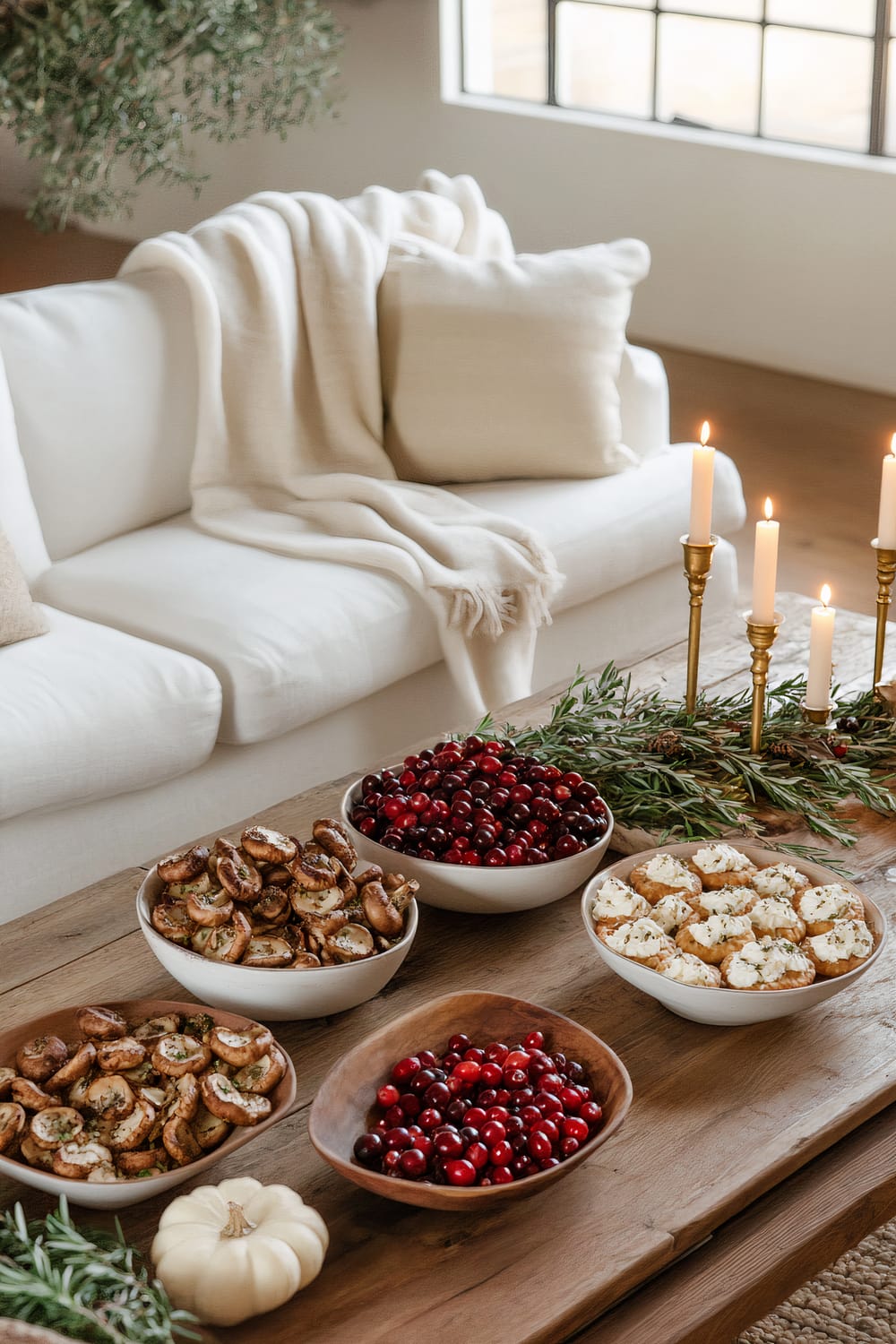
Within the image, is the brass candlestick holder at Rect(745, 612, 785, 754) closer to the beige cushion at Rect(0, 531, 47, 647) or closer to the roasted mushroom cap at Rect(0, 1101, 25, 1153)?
the roasted mushroom cap at Rect(0, 1101, 25, 1153)

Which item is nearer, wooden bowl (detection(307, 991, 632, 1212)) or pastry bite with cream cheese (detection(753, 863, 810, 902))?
wooden bowl (detection(307, 991, 632, 1212))

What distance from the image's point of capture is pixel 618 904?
1331 mm

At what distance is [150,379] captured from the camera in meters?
2.59

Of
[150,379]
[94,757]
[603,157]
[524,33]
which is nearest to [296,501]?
[150,379]

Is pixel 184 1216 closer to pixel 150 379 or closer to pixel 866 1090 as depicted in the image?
pixel 866 1090

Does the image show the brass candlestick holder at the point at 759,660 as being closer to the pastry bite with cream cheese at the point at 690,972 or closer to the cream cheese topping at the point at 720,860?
the cream cheese topping at the point at 720,860

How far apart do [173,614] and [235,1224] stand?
142 cm

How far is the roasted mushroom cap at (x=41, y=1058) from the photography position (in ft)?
3.75

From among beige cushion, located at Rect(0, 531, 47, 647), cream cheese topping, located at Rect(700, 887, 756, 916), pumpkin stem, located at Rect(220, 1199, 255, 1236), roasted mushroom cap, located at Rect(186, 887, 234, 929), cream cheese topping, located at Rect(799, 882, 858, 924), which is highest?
roasted mushroom cap, located at Rect(186, 887, 234, 929)

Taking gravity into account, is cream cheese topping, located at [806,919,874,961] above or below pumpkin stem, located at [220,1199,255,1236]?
above

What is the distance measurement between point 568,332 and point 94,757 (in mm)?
1230

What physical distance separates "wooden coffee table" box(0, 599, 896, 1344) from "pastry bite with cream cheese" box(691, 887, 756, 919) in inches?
3.9

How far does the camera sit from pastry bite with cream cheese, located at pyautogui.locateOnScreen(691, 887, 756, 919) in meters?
1.34

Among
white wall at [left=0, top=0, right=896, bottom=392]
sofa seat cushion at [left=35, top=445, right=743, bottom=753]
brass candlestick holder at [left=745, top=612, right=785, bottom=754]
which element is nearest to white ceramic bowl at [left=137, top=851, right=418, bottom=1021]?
brass candlestick holder at [left=745, top=612, right=785, bottom=754]
